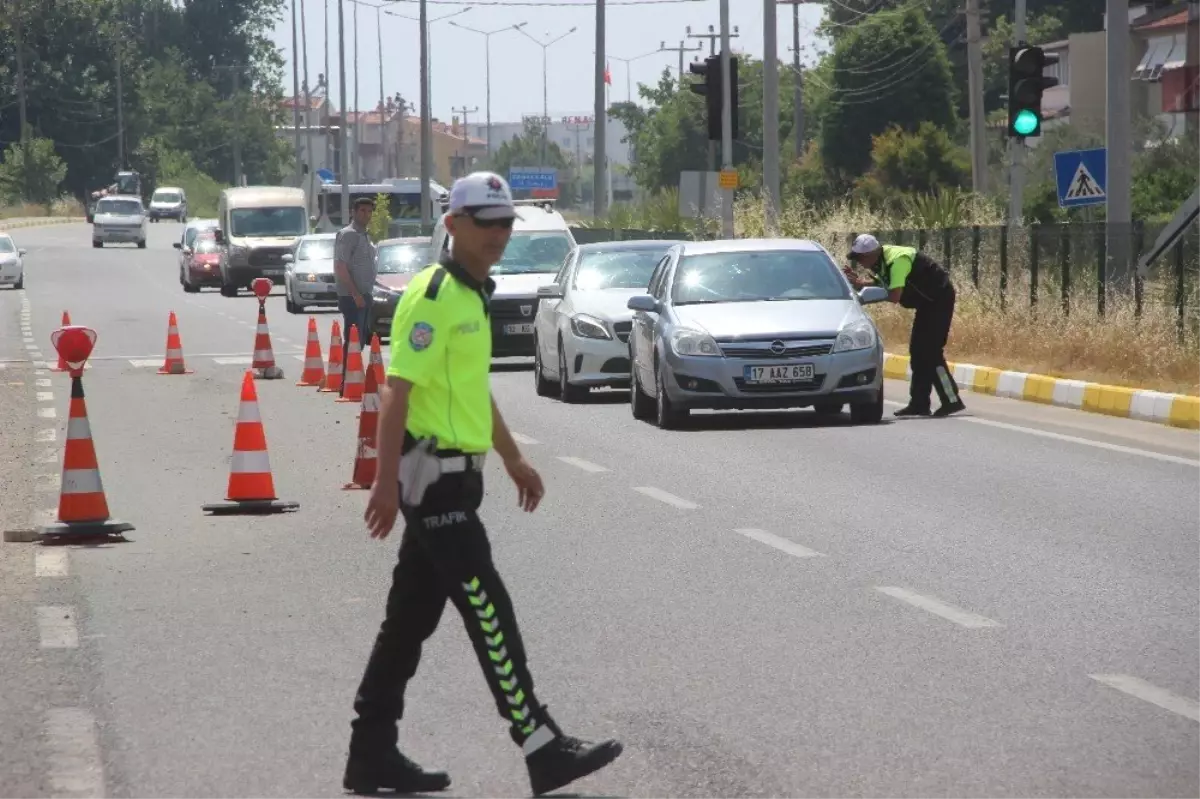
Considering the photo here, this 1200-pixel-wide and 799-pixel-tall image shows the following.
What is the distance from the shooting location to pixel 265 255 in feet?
172

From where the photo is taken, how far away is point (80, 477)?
1210 cm

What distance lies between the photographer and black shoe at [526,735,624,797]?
20.1 feet

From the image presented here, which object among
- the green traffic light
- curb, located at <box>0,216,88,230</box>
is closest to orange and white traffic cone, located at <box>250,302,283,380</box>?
the green traffic light

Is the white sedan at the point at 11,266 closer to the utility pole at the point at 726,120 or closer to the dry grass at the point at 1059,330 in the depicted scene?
the utility pole at the point at 726,120

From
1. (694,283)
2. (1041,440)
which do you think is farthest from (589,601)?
(694,283)

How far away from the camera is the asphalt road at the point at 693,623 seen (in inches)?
264

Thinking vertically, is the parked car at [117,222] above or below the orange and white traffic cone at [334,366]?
above

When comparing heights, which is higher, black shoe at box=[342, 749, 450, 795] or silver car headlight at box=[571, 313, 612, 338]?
silver car headlight at box=[571, 313, 612, 338]

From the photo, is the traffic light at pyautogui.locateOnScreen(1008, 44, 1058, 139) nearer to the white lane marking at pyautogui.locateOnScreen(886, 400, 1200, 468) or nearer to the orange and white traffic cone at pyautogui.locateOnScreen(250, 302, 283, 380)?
the white lane marking at pyautogui.locateOnScreen(886, 400, 1200, 468)

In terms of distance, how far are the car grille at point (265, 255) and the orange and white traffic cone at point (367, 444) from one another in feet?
125

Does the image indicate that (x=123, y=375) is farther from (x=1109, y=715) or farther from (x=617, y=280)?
(x=1109, y=715)

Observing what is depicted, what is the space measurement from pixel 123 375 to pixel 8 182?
331 ft

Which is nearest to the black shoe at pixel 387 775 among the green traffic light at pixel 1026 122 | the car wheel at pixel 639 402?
the car wheel at pixel 639 402

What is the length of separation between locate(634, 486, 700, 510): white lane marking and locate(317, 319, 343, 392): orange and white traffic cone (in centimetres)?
904
